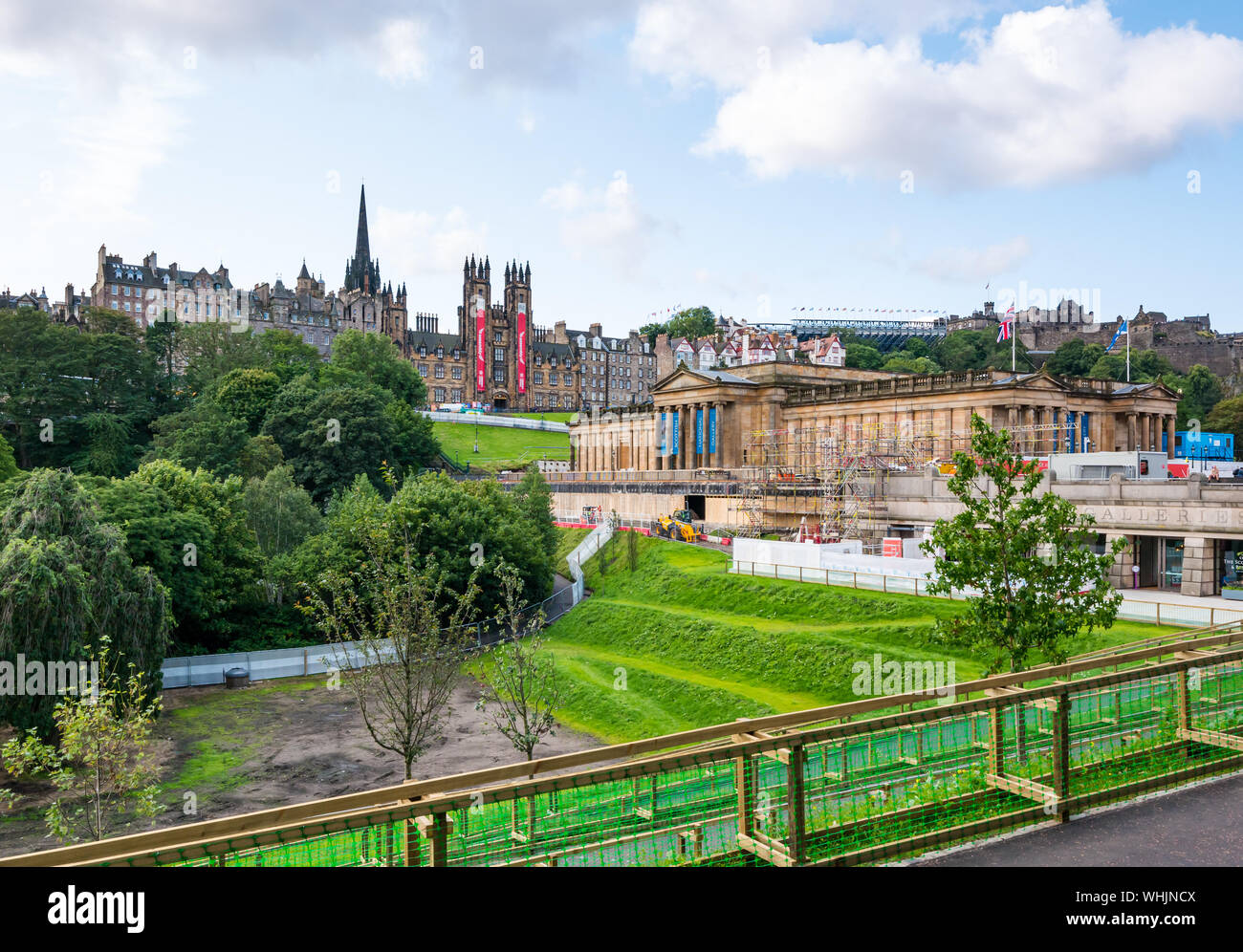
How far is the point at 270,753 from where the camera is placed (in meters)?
30.3

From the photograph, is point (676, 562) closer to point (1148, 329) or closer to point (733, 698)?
point (733, 698)

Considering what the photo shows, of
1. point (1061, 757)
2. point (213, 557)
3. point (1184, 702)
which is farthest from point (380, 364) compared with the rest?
point (1061, 757)

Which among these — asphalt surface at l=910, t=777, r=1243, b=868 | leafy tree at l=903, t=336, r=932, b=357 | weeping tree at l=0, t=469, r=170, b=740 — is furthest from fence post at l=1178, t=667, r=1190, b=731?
leafy tree at l=903, t=336, r=932, b=357

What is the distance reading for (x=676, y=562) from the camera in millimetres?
48469

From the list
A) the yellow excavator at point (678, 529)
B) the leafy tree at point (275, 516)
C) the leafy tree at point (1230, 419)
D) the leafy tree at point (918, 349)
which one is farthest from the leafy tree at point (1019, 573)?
the leafy tree at point (918, 349)

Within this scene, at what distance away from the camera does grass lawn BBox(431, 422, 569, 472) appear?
359 feet

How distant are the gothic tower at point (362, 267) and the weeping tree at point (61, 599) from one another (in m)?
153

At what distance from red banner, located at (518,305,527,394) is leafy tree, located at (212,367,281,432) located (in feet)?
235

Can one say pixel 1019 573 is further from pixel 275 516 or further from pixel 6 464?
pixel 6 464

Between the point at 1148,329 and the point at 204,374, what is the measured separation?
13215 cm

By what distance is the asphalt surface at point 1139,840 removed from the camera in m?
7.91

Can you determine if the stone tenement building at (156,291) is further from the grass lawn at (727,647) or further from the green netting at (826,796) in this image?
the green netting at (826,796)

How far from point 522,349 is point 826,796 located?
154m
